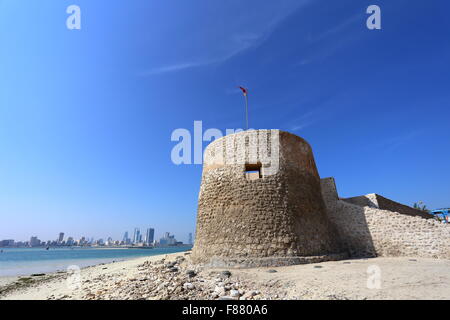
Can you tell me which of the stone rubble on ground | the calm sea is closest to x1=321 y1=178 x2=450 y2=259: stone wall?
the stone rubble on ground

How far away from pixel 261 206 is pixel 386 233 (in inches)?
Result: 234

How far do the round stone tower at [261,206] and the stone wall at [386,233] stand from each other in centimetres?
110

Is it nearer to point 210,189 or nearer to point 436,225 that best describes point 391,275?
point 436,225

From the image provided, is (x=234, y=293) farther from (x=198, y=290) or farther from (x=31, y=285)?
(x=31, y=285)

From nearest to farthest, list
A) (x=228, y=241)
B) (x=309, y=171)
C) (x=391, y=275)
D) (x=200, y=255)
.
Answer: (x=391, y=275) → (x=228, y=241) → (x=200, y=255) → (x=309, y=171)

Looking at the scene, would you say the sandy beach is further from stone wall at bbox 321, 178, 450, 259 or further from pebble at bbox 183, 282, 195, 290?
stone wall at bbox 321, 178, 450, 259

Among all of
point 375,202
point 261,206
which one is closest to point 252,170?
point 261,206

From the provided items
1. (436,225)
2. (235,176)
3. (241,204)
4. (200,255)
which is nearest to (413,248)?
(436,225)

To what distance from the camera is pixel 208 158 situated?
32.2 ft

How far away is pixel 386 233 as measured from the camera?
347 inches

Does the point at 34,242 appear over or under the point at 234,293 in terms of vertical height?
under

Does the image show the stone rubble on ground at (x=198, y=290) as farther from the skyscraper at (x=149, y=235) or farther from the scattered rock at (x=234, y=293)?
the skyscraper at (x=149, y=235)

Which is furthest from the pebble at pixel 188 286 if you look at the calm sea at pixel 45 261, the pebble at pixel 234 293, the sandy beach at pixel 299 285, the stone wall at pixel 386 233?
the calm sea at pixel 45 261
